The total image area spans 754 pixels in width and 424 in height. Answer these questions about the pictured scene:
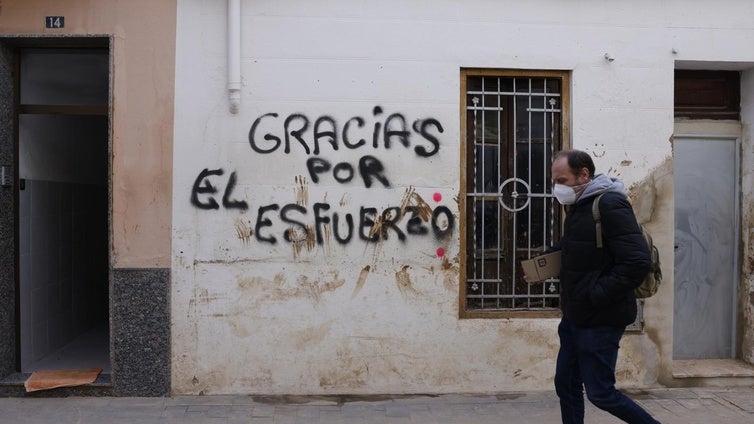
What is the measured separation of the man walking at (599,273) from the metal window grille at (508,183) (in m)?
1.70

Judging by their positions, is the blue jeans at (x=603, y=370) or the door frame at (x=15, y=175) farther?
the door frame at (x=15, y=175)

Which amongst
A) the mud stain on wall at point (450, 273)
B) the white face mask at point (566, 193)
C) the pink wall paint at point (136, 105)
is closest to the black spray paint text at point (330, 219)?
the mud stain on wall at point (450, 273)

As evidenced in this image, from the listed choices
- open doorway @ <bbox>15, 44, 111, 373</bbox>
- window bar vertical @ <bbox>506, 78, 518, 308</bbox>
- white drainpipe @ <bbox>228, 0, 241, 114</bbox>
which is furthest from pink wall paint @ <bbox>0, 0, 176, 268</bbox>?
window bar vertical @ <bbox>506, 78, 518, 308</bbox>

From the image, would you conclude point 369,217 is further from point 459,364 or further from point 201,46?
point 201,46

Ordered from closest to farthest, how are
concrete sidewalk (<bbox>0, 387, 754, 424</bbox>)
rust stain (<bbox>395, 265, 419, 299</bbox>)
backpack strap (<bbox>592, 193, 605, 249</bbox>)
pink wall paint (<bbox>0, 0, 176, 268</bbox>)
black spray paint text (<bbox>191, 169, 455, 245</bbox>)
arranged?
backpack strap (<bbox>592, 193, 605, 249</bbox>) < concrete sidewalk (<bbox>0, 387, 754, 424</bbox>) < pink wall paint (<bbox>0, 0, 176, 268</bbox>) < black spray paint text (<bbox>191, 169, 455, 245</bbox>) < rust stain (<bbox>395, 265, 419, 299</bbox>)

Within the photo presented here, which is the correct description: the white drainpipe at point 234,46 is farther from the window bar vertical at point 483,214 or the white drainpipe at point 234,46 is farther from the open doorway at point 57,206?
the window bar vertical at point 483,214

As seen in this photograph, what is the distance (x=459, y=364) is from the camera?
5773 mm

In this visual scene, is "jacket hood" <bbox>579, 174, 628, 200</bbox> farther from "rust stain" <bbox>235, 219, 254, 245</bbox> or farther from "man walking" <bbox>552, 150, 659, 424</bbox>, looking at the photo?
"rust stain" <bbox>235, 219, 254, 245</bbox>

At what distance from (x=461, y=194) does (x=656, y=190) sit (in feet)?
5.17

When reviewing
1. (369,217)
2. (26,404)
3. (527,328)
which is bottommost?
(26,404)

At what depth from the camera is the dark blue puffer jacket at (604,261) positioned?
3893 millimetres

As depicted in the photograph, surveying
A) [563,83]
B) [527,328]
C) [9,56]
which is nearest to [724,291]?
→ [527,328]

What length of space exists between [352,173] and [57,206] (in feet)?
9.58

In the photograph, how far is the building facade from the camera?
557 cm
